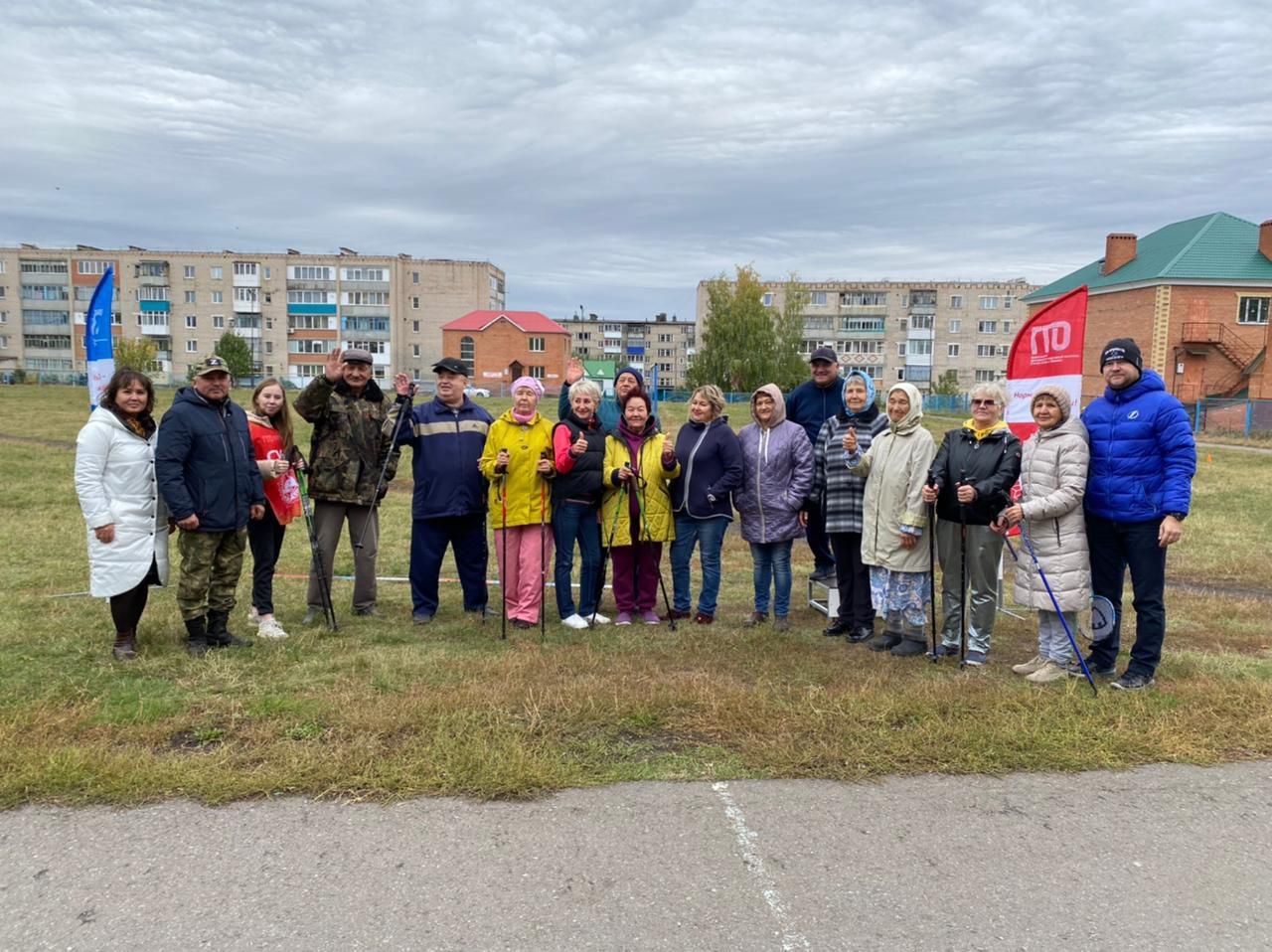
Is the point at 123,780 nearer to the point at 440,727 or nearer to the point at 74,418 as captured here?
the point at 440,727

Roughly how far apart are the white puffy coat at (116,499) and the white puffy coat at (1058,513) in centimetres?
554

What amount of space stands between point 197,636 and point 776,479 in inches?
168

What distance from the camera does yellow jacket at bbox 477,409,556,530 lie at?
6664 millimetres

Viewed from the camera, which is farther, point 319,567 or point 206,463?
point 319,567

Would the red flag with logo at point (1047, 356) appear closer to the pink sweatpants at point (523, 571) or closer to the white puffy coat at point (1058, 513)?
the white puffy coat at point (1058, 513)

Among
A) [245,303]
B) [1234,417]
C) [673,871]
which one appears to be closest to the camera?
[673,871]

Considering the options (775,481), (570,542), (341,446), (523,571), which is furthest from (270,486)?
(775,481)

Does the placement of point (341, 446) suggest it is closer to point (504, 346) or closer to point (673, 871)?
point (673, 871)

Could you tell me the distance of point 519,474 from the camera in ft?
21.9

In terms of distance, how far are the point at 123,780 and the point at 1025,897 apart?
3.72 metres

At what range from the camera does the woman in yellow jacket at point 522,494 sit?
661cm

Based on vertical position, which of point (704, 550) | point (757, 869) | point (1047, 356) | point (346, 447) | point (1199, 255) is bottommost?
point (757, 869)

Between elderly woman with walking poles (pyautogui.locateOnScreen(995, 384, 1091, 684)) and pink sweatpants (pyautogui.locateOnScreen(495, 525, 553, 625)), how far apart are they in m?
3.33

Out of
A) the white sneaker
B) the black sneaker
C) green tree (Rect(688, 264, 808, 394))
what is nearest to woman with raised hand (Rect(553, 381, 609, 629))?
the white sneaker
